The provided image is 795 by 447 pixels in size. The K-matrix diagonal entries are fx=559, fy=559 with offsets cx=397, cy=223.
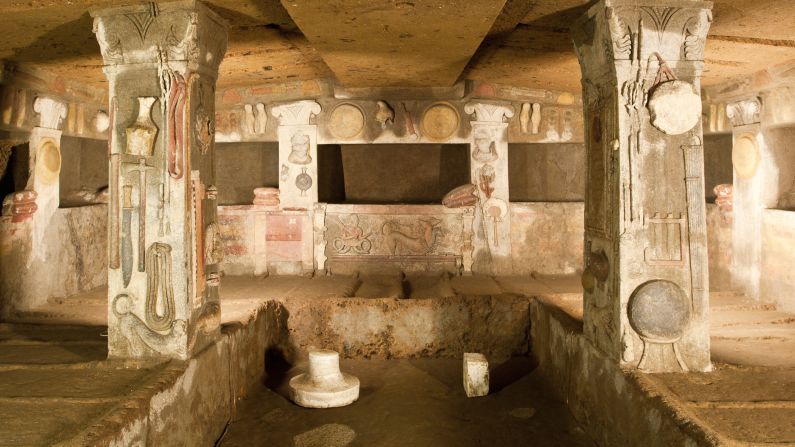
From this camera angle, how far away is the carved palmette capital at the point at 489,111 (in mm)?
6664

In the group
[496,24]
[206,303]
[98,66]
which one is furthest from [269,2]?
[98,66]

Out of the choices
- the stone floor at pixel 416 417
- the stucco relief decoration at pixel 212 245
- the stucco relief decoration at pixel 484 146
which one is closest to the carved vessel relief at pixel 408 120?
the stucco relief decoration at pixel 484 146

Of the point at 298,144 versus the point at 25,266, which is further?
the point at 298,144

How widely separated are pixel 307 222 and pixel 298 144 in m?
0.94

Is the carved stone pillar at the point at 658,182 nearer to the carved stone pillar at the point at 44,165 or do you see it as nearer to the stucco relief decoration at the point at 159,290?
the stucco relief decoration at the point at 159,290

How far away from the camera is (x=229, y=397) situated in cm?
396

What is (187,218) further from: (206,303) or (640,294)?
(640,294)

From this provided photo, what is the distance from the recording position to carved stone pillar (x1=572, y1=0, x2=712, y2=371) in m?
3.08

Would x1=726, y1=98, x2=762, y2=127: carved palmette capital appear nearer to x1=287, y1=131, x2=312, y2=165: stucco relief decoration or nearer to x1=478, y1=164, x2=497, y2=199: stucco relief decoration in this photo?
x1=478, y1=164, x2=497, y2=199: stucco relief decoration

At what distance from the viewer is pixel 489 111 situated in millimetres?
6695

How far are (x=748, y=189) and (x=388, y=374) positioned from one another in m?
3.90

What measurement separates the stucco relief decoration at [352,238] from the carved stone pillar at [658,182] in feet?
12.5

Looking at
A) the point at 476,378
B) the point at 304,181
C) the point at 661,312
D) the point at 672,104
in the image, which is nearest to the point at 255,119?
the point at 304,181

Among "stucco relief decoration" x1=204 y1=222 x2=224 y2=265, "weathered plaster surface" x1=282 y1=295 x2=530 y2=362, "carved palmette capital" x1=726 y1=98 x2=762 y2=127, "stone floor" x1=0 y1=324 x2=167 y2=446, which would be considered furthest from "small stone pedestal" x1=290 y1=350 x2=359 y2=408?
"carved palmette capital" x1=726 y1=98 x2=762 y2=127
